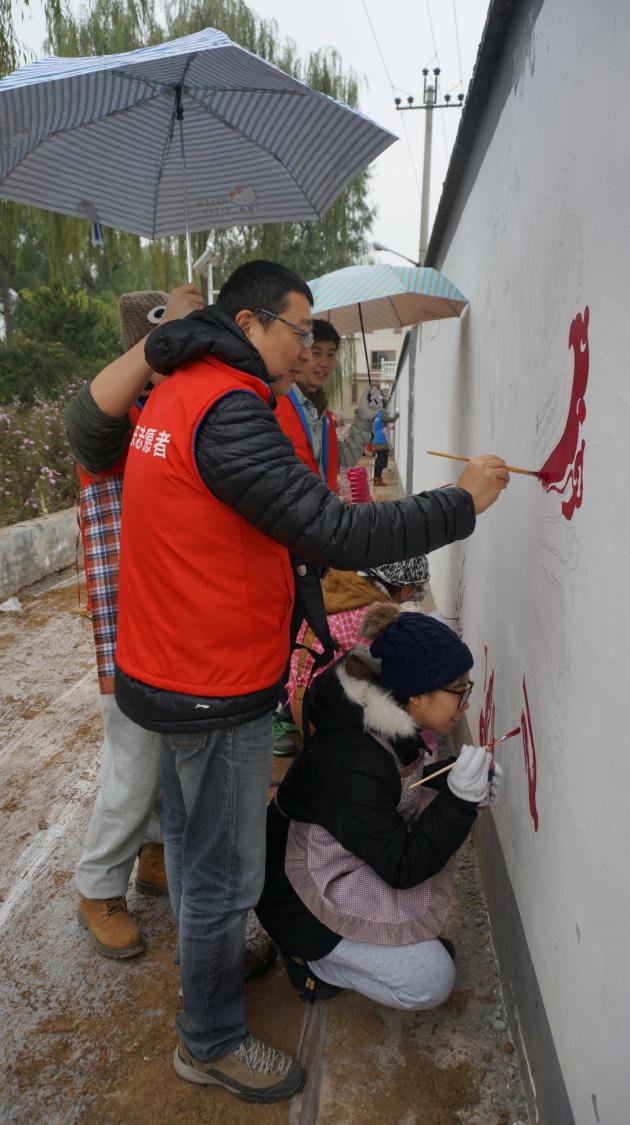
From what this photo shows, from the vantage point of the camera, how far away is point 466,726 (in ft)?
10.7

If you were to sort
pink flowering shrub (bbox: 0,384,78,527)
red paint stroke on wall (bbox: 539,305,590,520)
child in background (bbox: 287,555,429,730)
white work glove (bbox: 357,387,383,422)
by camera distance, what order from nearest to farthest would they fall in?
red paint stroke on wall (bbox: 539,305,590,520), child in background (bbox: 287,555,429,730), white work glove (bbox: 357,387,383,422), pink flowering shrub (bbox: 0,384,78,527)

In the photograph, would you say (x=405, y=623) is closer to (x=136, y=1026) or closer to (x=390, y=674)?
(x=390, y=674)

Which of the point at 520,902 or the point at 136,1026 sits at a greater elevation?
the point at 520,902

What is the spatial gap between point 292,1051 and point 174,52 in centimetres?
268

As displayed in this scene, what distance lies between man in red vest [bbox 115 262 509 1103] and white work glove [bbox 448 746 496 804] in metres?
0.47

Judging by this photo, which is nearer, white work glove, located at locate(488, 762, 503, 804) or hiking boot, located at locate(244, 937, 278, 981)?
white work glove, located at locate(488, 762, 503, 804)

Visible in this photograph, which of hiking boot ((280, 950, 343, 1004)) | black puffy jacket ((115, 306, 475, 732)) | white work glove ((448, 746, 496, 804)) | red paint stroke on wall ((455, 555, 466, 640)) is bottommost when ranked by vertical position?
hiking boot ((280, 950, 343, 1004))

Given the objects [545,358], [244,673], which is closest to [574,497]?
[545,358]

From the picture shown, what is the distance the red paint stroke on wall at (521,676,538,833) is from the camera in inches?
72.9

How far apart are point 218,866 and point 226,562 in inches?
29.4

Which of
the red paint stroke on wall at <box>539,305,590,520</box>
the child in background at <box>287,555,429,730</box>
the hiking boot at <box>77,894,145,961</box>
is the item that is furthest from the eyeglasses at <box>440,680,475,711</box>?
the hiking boot at <box>77,894,145,961</box>

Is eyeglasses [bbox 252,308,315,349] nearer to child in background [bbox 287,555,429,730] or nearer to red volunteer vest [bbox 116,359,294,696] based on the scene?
red volunteer vest [bbox 116,359,294,696]

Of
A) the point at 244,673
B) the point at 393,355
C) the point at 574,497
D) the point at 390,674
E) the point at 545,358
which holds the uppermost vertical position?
the point at 545,358

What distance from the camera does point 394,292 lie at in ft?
10.6
